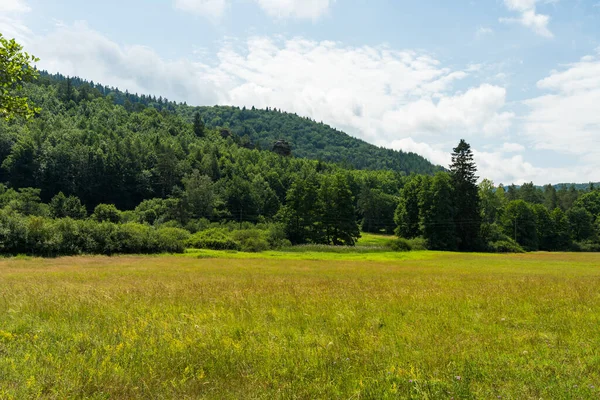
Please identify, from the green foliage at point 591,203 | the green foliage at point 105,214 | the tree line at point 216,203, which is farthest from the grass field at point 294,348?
the green foliage at point 591,203

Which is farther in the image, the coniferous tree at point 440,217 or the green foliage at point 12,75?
the coniferous tree at point 440,217

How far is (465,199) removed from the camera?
294ft

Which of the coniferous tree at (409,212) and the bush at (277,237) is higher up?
the coniferous tree at (409,212)

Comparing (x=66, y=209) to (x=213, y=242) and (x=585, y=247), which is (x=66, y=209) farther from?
(x=585, y=247)

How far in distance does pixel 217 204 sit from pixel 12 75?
109 m

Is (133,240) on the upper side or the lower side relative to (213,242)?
upper

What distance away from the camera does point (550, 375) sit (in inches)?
224

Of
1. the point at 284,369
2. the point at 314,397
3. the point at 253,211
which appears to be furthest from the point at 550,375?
the point at 253,211

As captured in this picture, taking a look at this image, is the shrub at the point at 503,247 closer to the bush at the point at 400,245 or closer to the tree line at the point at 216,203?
the tree line at the point at 216,203

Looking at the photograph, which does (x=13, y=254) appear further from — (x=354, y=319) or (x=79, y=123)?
(x=79, y=123)

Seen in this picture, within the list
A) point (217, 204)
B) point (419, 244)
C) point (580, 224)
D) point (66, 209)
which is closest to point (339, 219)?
point (419, 244)

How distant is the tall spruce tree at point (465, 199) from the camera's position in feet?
285

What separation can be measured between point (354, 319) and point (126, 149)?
157 m

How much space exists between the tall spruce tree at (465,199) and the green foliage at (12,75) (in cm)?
8879
